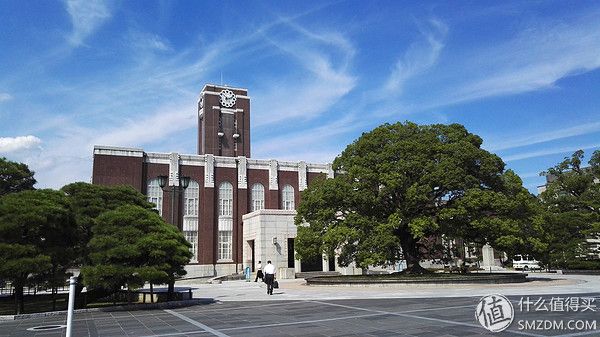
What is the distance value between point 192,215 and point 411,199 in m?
25.1

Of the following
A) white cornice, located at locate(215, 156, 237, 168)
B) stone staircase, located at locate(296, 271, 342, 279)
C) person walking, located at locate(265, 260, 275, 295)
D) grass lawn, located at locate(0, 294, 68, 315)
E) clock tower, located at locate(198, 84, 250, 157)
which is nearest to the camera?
grass lawn, located at locate(0, 294, 68, 315)

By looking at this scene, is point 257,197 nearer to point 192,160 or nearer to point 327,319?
point 192,160

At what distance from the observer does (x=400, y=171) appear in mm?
22609

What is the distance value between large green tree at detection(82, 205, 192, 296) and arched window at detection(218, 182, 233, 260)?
26039mm

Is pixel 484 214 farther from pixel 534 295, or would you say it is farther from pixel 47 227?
pixel 47 227

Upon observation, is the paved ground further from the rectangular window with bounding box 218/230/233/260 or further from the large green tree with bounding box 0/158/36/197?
the rectangular window with bounding box 218/230/233/260

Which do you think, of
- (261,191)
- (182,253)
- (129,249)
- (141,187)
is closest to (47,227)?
(129,249)

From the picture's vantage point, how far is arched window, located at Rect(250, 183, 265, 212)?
44.2m

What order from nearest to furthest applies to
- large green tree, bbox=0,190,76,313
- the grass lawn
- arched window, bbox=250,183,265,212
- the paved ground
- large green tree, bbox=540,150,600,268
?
the paved ground → large green tree, bbox=0,190,76,313 → the grass lawn → large green tree, bbox=540,150,600,268 → arched window, bbox=250,183,265,212

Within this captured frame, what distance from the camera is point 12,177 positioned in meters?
28.4

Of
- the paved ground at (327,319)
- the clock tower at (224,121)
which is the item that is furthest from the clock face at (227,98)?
the paved ground at (327,319)

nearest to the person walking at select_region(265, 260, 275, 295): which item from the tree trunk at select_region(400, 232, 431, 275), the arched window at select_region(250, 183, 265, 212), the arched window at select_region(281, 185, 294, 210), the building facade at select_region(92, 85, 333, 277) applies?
the tree trunk at select_region(400, 232, 431, 275)

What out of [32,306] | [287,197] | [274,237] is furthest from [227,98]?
[32,306]

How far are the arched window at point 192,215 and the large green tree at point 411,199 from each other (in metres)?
19.1
